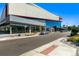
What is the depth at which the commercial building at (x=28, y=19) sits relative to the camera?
23094 mm

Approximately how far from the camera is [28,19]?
3116 centimetres

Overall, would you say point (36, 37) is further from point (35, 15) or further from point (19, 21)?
point (19, 21)

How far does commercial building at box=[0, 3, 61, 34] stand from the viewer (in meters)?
23.1

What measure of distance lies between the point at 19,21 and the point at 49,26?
13.6m

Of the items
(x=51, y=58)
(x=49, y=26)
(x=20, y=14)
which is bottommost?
(x=51, y=58)

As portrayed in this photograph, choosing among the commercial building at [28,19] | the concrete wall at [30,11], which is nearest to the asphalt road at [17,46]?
the commercial building at [28,19]

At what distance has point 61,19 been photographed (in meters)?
22.7

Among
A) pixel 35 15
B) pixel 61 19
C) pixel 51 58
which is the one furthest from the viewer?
pixel 35 15

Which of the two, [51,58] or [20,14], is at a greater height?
[20,14]

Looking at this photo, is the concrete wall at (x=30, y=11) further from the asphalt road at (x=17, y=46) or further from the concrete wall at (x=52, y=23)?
the asphalt road at (x=17, y=46)

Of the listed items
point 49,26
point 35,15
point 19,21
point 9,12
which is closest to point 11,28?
point 19,21

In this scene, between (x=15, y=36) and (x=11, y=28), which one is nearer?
(x=15, y=36)

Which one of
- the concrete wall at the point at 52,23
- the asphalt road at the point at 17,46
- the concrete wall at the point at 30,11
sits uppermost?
the concrete wall at the point at 30,11

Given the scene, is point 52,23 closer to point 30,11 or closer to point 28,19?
point 30,11
